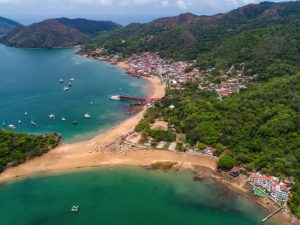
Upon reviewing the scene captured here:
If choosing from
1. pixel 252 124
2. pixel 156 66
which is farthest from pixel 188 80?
pixel 252 124

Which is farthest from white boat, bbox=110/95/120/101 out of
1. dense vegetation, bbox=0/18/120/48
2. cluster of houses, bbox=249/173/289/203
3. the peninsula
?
dense vegetation, bbox=0/18/120/48

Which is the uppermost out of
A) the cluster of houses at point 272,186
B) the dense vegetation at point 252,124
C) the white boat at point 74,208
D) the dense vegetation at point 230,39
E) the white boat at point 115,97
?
the dense vegetation at point 230,39

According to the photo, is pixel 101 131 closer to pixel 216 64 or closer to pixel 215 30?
pixel 216 64

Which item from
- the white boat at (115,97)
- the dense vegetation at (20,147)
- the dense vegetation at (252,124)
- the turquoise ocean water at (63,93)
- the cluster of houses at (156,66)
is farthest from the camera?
the cluster of houses at (156,66)

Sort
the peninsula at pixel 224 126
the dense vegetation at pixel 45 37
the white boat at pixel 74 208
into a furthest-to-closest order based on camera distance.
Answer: the dense vegetation at pixel 45 37 < the peninsula at pixel 224 126 < the white boat at pixel 74 208

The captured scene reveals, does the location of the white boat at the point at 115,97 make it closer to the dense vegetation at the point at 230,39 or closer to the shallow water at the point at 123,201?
the dense vegetation at the point at 230,39

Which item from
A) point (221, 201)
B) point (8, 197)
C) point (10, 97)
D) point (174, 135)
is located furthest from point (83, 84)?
point (221, 201)

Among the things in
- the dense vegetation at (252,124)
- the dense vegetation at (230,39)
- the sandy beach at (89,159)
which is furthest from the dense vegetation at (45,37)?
the sandy beach at (89,159)
